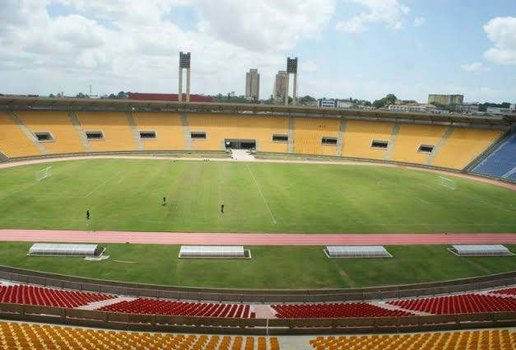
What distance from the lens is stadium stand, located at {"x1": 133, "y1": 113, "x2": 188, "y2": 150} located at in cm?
7712

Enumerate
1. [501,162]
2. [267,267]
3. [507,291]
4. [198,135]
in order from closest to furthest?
1. [507,291]
2. [267,267]
3. [501,162]
4. [198,135]

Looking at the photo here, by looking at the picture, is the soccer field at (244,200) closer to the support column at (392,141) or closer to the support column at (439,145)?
the support column at (439,145)

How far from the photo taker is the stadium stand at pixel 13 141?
6353 centimetres

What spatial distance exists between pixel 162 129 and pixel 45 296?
62.9 meters

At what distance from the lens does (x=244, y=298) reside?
22359 millimetres

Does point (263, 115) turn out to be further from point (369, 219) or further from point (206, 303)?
point (206, 303)

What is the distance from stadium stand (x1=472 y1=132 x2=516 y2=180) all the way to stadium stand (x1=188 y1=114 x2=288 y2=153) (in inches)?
1258

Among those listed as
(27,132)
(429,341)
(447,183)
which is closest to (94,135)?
(27,132)

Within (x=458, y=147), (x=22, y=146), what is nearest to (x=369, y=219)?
(x=458, y=147)

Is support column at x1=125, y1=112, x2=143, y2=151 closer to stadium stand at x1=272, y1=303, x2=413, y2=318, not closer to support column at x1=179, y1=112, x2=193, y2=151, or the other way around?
support column at x1=179, y1=112, x2=193, y2=151

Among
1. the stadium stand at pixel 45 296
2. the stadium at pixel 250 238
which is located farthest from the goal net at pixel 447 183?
the stadium stand at pixel 45 296

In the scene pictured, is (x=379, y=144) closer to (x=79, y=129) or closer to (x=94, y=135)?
(x=94, y=135)

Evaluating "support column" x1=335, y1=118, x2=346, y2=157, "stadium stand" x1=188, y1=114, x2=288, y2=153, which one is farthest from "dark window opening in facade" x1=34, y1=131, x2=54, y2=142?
"support column" x1=335, y1=118, x2=346, y2=157

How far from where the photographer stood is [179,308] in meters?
19.6
